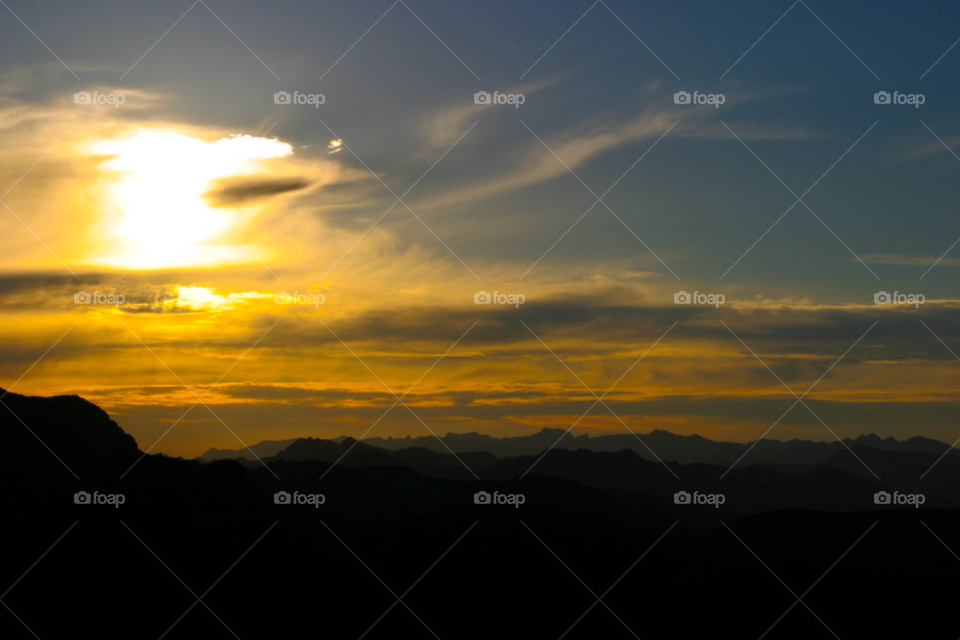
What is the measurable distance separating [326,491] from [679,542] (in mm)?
77753

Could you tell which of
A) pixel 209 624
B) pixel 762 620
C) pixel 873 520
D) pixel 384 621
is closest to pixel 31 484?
pixel 209 624

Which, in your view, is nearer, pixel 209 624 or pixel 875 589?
pixel 209 624

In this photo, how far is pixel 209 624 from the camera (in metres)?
82.7

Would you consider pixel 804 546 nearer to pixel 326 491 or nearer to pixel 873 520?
pixel 873 520

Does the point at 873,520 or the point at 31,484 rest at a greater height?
the point at 873,520

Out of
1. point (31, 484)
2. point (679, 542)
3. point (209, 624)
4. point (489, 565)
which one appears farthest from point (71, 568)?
point (679, 542)

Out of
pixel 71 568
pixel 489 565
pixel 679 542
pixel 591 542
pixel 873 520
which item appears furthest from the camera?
pixel 873 520

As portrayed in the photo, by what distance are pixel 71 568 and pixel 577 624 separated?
206 ft

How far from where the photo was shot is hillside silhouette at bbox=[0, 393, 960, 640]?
82.1 metres

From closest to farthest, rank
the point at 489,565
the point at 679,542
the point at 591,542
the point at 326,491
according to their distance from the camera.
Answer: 1. the point at 489,565
2. the point at 591,542
3. the point at 679,542
4. the point at 326,491

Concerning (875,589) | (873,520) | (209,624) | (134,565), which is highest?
(873,520)

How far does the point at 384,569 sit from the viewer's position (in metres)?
99.9

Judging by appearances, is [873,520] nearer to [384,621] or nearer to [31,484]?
[384,621]

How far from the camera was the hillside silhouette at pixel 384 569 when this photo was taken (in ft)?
269
